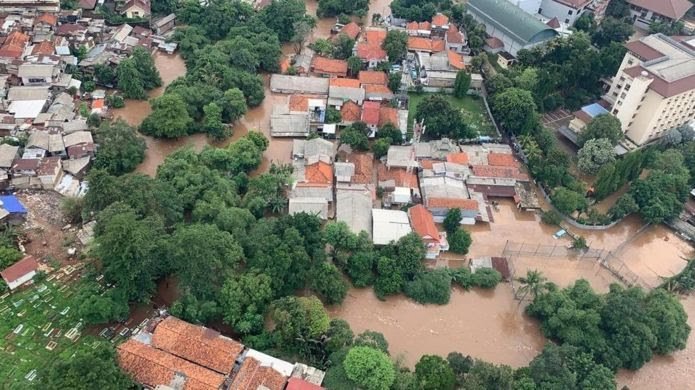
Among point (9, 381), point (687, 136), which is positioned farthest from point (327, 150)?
point (687, 136)

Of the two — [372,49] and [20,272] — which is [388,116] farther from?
[20,272]

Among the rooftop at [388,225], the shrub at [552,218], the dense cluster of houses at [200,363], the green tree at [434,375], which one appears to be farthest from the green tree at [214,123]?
the shrub at [552,218]

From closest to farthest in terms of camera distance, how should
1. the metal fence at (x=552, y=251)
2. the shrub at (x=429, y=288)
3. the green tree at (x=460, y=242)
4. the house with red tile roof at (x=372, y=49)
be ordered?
the shrub at (x=429, y=288), the green tree at (x=460, y=242), the metal fence at (x=552, y=251), the house with red tile roof at (x=372, y=49)

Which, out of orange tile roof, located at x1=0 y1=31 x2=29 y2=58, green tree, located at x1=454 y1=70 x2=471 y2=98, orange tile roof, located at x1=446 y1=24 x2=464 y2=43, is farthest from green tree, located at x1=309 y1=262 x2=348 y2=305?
orange tile roof, located at x1=0 y1=31 x2=29 y2=58

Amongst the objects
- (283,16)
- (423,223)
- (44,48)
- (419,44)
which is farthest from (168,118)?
(419,44)

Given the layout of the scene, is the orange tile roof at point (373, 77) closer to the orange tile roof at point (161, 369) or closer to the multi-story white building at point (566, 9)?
the multi-story white building at point (566, 9)

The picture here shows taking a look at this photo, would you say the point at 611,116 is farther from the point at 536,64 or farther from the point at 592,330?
the point at 592,330
